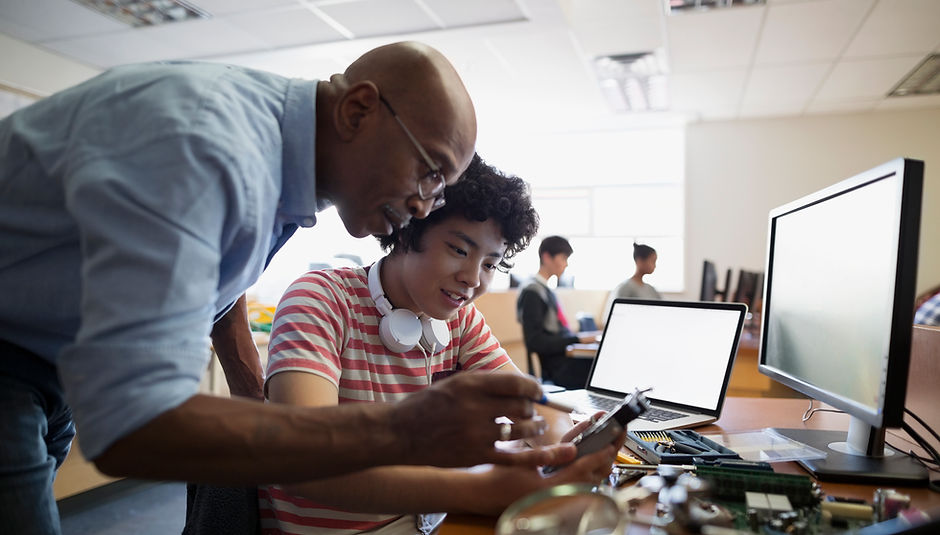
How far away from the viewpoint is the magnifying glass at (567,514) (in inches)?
21.1

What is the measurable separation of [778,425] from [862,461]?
0.35 meters

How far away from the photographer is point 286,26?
4230 millimetres

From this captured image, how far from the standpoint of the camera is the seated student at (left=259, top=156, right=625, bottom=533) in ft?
2.63

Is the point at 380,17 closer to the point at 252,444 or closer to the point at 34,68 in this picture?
the point at 34,68

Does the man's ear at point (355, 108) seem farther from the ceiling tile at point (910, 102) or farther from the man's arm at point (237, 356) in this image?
the ceiling tile at point (910, 102)

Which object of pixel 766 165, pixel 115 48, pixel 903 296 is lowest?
pixel 903 296

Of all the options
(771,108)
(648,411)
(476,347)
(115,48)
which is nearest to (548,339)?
(648,411)

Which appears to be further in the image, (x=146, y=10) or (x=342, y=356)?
(x=146, y=10)

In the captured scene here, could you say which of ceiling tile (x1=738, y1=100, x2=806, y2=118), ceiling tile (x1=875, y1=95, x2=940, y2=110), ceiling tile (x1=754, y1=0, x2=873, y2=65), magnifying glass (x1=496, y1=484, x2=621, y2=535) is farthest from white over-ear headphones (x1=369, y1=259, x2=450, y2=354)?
ceiling tile (x1=875, y1=95, x2=940, y2=110)

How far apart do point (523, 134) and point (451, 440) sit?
7003 millimetres

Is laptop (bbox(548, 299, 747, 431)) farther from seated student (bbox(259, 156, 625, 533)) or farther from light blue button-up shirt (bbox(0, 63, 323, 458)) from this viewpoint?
light blue button-up shirt (bbox(0, 63, 323, 458))

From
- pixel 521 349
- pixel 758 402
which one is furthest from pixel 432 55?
pixel 521 349

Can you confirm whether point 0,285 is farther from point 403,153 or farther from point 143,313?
point 403,153

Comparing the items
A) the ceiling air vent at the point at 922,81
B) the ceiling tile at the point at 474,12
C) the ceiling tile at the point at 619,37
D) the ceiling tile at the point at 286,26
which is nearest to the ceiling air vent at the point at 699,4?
the ceiling tile at the point at 619,37
